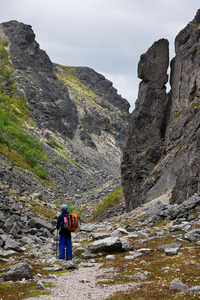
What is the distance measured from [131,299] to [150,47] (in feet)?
154

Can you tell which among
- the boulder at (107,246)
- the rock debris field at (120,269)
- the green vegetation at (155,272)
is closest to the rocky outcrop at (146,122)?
the rock debris field at (120,269)

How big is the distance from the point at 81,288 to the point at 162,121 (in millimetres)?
39238

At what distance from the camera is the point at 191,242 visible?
1683cm

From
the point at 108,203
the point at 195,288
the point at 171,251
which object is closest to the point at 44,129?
the point at 108,203

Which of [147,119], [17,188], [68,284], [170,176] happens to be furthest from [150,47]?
[68,284]

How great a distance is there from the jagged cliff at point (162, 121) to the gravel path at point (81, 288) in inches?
861

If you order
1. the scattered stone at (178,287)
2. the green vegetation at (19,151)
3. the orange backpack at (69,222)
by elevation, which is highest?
the green vegetation at (19,151)

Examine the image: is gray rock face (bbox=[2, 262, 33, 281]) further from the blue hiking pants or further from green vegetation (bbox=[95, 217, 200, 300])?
the blue hiking pants

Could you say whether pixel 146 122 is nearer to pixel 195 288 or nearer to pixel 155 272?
pixel 155 272

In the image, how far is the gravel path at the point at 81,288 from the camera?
10186 mm

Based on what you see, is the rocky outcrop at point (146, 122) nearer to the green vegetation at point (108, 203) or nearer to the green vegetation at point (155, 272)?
the green vegetation at point (108, 203)

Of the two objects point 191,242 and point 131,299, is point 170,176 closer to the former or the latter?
point 191,242

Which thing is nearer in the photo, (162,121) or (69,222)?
(69,222)

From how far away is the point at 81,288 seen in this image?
1130 cm
